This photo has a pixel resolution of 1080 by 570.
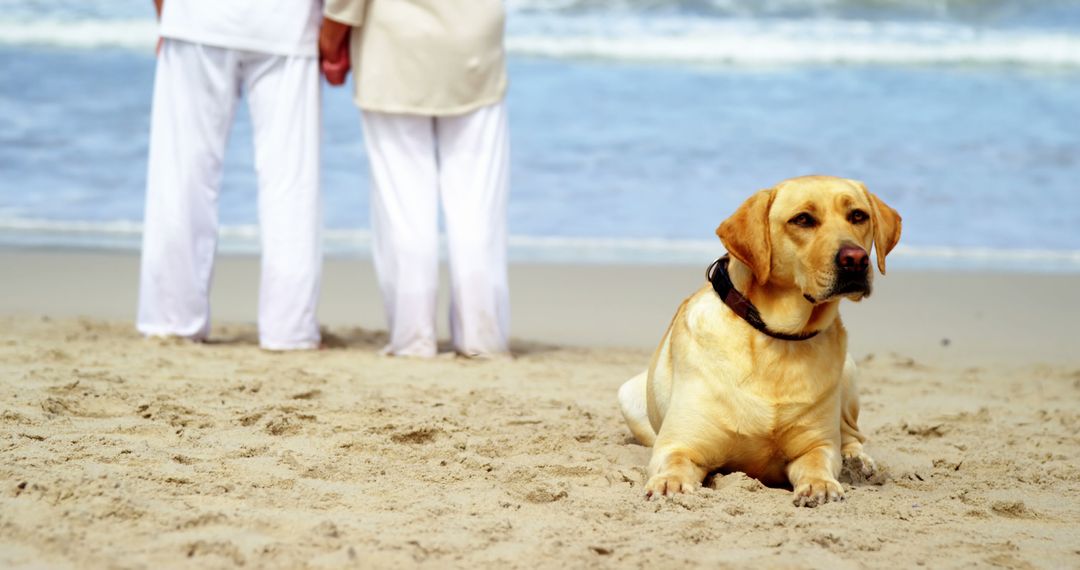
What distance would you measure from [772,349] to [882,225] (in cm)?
46

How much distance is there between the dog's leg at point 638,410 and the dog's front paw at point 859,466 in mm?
624

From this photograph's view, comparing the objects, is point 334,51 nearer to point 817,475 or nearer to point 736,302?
point 736,302

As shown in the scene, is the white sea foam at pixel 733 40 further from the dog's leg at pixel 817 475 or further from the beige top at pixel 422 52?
the dog's leg at pixel 817 475

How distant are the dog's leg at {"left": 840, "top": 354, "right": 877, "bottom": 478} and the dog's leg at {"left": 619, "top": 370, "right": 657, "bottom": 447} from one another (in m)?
0.61

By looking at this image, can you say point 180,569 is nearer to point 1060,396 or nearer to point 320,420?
point 320,420

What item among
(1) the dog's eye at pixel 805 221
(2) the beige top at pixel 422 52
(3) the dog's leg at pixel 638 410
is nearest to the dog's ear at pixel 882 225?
(1) the dog's eye at pixel 805 221

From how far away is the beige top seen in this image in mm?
6062

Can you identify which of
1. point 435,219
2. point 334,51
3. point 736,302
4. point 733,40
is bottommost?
point 435,219

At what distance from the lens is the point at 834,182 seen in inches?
149

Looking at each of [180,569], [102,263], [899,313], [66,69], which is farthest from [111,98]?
[180,569]

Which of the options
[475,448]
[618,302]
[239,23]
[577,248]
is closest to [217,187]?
[239,23]

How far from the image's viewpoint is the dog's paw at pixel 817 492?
12.3 ft

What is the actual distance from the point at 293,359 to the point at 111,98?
6906 mm

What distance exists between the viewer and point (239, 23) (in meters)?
6.09
